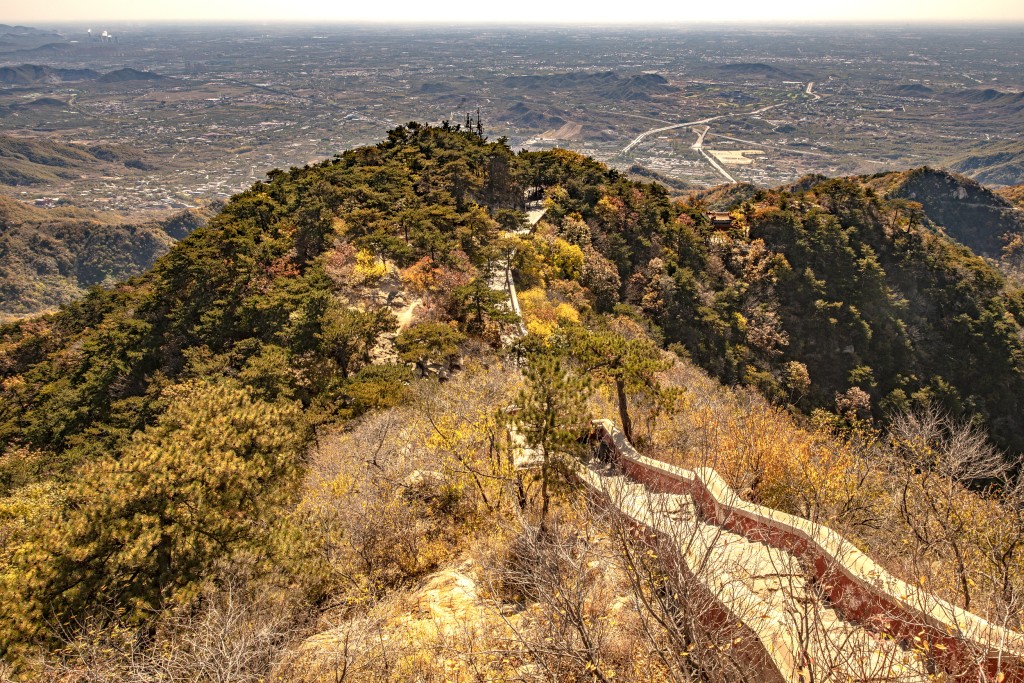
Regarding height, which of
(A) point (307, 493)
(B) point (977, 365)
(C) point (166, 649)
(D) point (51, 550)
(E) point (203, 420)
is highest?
(E) point (203, 420)

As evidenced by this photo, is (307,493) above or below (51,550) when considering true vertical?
below

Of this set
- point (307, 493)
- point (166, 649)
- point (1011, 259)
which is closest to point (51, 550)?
point (166, 649)

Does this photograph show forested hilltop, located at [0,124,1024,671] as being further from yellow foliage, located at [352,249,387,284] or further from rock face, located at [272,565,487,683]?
rock face, located at [272,565,487,683]

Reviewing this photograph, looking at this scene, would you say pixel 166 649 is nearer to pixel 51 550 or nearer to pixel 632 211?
pixel 51 550

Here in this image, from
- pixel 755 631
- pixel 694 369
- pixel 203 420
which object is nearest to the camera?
pixel 755 631

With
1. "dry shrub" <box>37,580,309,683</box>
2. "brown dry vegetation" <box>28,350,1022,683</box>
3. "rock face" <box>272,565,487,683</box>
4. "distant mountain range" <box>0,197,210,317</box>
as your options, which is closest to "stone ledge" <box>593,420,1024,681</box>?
"brown dry vegetation" <box>28,350,1022,683</box>

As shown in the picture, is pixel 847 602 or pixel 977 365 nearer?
pixel 847 602

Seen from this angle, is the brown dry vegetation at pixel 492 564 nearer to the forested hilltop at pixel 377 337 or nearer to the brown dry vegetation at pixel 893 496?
the brown dry vegetation at pixel 893 496

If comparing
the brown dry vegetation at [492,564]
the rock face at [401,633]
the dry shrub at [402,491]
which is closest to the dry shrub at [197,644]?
the brown dry vegetation at [492,564]

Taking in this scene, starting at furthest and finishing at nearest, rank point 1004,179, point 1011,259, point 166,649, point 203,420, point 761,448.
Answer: point 1004,179
point 1011,259
point 761,448
point 203,420
point 166,649
